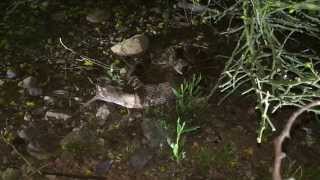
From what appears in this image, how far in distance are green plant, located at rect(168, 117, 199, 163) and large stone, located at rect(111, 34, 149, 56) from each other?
0.49 meters

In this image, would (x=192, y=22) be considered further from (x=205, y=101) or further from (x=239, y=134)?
(x=239, y=134)

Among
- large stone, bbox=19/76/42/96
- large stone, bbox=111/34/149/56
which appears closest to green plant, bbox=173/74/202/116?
large stone, bbox=111/34/149/56

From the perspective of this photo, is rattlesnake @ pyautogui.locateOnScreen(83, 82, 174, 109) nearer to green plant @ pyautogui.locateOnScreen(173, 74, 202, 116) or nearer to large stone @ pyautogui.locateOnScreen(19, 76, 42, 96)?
green plant @ pyautogui.locateOnScreen(173, 74, 202, 116)

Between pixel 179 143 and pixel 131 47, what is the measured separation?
0.59 m

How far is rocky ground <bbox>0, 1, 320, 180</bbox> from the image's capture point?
2.03 m

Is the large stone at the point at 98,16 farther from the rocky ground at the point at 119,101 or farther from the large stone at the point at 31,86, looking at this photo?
the large stone at the point at 31,86

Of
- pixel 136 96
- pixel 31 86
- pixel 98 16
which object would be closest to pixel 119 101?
pixel 136 96

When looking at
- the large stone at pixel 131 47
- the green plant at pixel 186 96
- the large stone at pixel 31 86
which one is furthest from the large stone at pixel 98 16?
the green plant at pixel 186 96

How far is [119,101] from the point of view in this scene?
7.28ft

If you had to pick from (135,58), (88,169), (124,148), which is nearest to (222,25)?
(135,58)

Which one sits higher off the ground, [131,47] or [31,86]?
[131,47]

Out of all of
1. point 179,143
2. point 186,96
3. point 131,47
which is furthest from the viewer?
point 131,47

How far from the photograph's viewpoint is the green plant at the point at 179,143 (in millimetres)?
1961

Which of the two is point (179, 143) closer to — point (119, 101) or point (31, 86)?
point (119, 101)
